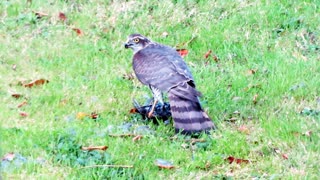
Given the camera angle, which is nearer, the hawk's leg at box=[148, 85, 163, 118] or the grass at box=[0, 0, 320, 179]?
the grass at box=[0, 0, 320, 179]

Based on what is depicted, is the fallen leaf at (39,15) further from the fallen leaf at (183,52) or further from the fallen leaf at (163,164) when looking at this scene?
the fallen leaf at (163,164)

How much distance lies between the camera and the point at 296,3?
402 inches

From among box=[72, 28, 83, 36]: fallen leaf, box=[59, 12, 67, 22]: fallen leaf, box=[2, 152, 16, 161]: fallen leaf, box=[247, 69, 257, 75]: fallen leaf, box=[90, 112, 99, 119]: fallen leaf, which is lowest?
box=[2, 152, 16, 161]: fallen leaf

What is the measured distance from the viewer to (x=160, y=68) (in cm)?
744

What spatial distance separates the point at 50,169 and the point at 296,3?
17.6 feet

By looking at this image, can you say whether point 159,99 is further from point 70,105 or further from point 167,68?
point 70,105

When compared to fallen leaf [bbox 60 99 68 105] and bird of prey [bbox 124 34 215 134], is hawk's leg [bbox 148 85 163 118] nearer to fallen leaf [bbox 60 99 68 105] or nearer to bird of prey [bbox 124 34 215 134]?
bird of prey [bbox 124 34 215 134]

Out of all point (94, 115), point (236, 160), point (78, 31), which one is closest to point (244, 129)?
point (236, 160)

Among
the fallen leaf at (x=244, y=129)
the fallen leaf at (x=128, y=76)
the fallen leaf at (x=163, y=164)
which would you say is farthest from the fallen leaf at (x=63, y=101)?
the fallen leaf at (x=244, y=129)

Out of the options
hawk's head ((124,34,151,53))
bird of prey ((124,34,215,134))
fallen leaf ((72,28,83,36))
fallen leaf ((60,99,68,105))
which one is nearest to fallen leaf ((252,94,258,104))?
bird of prey ((124,34,215,134))

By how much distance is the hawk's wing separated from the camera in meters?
7.22

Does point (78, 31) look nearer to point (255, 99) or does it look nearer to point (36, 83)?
point (36, 83)

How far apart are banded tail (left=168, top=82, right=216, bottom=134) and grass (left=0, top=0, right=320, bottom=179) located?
0.12 metres

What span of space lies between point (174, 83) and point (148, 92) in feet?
3.24
